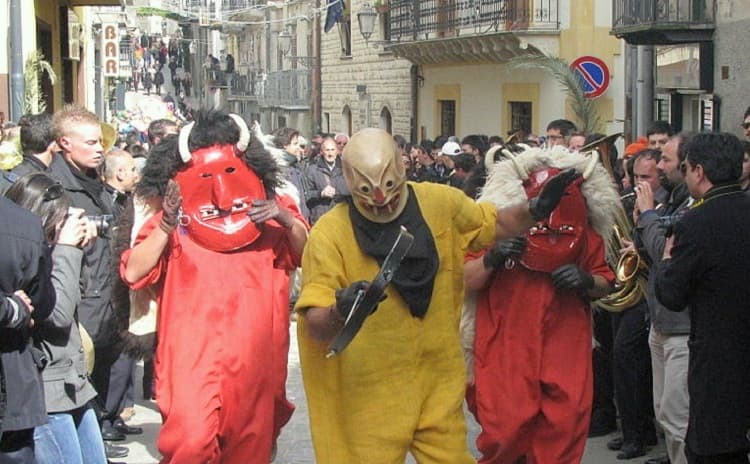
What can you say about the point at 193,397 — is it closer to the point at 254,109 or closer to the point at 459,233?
the point at 459,233

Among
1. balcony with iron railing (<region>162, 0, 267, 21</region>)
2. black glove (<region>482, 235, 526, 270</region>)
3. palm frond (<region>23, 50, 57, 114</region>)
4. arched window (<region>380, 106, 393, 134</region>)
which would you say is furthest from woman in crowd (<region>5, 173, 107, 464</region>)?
balcony with iron railing (<region>162, 0, 267, 21</region>)

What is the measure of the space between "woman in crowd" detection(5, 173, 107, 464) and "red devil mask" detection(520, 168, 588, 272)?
6.82 feet

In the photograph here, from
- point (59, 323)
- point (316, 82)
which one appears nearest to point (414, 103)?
point (316, 82)

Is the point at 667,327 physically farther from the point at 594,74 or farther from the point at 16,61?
the point at 594,74

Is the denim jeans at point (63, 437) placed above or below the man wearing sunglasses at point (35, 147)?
below

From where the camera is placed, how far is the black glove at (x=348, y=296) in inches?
186

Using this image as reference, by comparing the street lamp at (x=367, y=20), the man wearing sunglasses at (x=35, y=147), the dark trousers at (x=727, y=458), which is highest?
the street lamp at (x=367, y=20)

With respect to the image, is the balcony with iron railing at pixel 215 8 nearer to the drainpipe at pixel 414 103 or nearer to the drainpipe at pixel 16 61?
the drainpipe at pixel 414 103

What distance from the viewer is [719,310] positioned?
5.45 m

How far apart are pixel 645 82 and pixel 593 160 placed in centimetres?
1265

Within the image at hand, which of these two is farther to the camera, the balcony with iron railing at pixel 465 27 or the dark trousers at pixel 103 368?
the balcony with iron railing at pixel 465 27

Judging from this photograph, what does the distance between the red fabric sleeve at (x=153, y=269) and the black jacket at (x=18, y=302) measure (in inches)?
38.9

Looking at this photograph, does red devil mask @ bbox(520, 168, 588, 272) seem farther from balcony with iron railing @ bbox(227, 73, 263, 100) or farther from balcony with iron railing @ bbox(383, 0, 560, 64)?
balcony with iron railing @ bbox(227, 73, 263, 100)

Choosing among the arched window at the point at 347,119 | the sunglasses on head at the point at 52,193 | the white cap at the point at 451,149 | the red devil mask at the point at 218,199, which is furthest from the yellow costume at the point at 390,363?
the arched window at the point at 347,119
